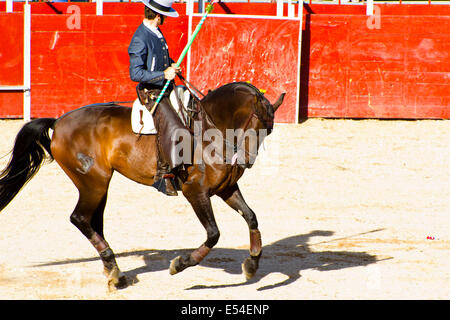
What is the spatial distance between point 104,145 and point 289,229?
9.31 ft

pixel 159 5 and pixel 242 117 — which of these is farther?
pixel 159 5

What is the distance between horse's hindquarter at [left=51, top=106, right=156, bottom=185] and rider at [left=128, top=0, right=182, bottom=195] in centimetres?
16

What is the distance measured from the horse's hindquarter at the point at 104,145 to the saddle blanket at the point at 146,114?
0.30 feet

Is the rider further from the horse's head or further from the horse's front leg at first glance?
the horse's head

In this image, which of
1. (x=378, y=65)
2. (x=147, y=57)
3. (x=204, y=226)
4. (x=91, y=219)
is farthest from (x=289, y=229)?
(x=378, y=65)

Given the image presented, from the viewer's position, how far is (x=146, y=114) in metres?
6.05

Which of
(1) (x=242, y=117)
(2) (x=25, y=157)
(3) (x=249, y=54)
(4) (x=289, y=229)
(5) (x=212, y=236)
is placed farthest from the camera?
(3) (x=249, y=54)

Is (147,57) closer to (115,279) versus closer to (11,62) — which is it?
(115,279)

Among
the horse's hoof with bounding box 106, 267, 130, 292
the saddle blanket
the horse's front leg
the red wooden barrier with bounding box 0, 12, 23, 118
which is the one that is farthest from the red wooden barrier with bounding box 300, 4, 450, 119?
the horse's hoof with bounding box 106, 267, 130, 292

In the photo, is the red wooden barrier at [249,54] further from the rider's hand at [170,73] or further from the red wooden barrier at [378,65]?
the rider's hand at [170,73]

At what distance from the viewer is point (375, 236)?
7910 millimetres

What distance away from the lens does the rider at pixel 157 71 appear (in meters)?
5.92

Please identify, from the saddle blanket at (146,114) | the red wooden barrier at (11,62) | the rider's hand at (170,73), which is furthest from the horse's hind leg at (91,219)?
the red wooden barrier at (11,62)

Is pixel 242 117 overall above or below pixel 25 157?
above
